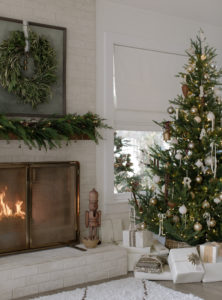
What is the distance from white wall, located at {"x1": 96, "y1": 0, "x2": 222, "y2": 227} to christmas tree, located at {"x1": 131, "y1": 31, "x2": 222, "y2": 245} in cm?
51

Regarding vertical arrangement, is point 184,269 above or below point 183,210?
below

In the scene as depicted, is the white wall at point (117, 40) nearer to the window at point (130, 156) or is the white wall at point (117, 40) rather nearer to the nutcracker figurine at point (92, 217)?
the window at point (130, 156)

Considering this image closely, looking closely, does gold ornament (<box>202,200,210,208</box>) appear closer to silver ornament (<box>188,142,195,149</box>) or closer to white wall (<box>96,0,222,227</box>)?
silver ornament (<box>188,142,195,149</box>)

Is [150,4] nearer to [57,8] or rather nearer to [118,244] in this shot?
[57,8]

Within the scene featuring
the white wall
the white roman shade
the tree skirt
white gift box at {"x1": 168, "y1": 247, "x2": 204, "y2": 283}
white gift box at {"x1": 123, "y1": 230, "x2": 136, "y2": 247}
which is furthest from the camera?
the white roman shade

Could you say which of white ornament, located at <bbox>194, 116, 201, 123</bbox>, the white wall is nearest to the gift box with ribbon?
the white wall

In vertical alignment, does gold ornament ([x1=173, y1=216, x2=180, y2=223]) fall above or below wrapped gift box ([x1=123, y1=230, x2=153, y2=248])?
above

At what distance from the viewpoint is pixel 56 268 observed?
10.3 feet

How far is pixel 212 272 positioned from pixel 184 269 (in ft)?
0.95

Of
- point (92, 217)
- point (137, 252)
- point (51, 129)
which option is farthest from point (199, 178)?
point (51, 129)

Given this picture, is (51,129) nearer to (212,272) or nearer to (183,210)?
(183,210)

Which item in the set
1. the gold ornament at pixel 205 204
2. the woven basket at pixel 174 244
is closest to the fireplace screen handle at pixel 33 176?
the woven basket at pixel 174 244

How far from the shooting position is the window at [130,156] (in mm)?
4219

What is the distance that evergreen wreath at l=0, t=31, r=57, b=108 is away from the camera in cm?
336
